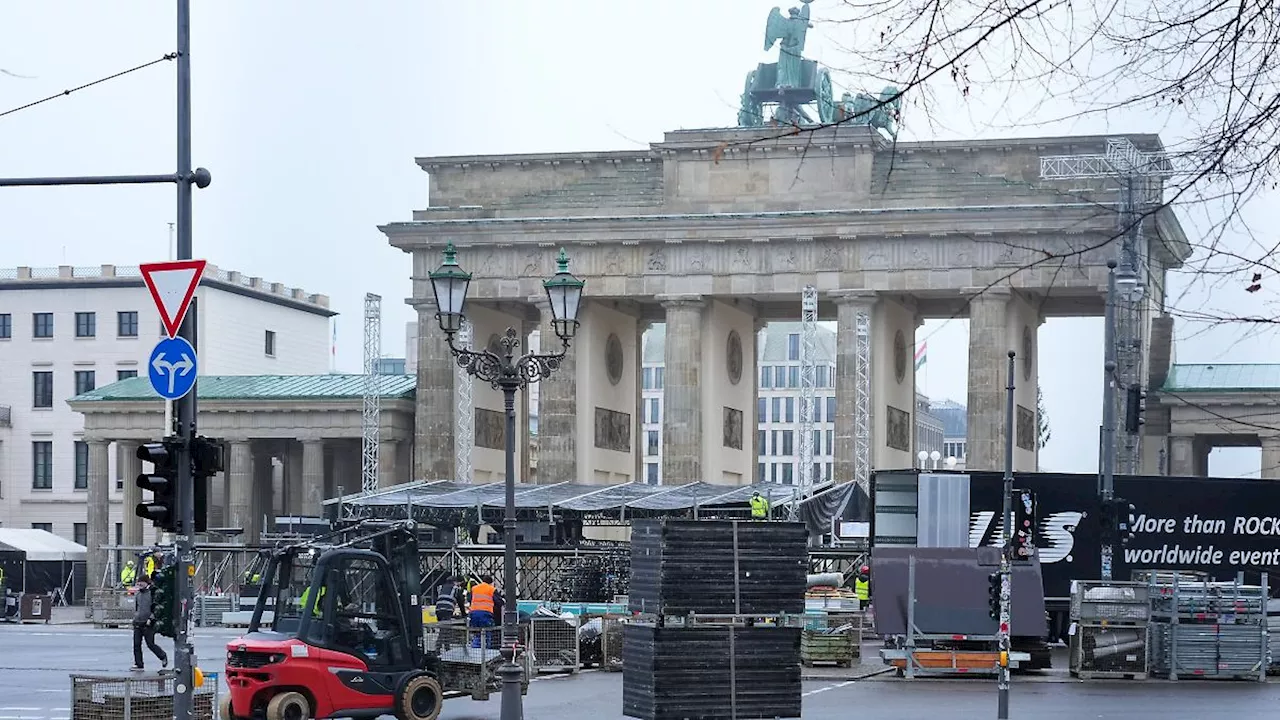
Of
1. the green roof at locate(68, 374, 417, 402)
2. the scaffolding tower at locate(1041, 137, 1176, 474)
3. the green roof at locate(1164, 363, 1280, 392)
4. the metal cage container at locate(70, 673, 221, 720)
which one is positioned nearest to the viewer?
the scaffolding tower at locate(1041, 137, 1176, 474)

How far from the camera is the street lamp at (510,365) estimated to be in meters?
24.0

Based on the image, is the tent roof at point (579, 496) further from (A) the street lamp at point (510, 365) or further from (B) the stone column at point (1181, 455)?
(A) the street lamp at point (510, 365)

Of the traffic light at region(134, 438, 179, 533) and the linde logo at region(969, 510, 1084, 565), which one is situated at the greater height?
the traffic light at region(134, 438, 179, 533)

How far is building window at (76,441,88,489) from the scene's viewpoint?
103 m

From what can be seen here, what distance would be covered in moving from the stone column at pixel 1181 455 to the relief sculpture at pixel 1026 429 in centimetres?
508

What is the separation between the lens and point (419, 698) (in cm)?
2548

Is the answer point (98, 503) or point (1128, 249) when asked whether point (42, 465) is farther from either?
point (1128, 249)

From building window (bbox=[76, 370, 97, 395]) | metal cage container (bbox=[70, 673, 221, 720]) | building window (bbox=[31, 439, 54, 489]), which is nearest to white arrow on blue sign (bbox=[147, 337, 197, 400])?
metal cage container (bbox=[70, 673, 221, 720])

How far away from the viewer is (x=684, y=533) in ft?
73.4

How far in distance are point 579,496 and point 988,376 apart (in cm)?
1804

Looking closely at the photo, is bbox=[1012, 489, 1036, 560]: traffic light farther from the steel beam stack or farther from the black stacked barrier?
the black stacked barrier

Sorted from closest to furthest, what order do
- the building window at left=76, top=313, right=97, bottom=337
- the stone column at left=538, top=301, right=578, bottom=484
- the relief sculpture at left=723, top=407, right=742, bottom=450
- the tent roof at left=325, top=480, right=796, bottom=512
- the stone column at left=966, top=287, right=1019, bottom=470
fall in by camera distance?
1. the tent roof at left=325, top=480, right=796, bottom=512
2. the stone column at left=966, top=287, right=1019, bottom=470
3. the stone column at left=538, top=301, right=578, bottom=484
4. the relief sculpture at left=723, top=407, right=742, bottom=450
5. the building window at left=76, top=313, right=97, bottom=337

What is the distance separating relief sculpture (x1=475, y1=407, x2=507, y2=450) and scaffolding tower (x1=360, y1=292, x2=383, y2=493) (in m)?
3.97

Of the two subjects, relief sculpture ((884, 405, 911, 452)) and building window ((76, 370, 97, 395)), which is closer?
relief sculpture ((884, 405, 911, 452))
